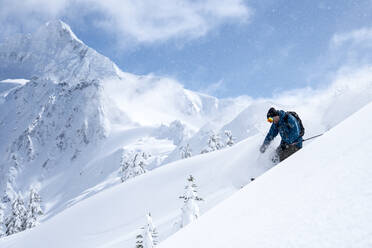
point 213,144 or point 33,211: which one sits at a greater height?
point 213,144

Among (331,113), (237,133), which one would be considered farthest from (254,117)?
(331,113)

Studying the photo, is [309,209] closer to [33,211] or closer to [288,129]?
[288,129]

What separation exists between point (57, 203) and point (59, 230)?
12423 cm

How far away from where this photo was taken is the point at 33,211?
39750 millimetres

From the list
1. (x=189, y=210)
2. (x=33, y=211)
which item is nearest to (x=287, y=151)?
(x=189, y=210)

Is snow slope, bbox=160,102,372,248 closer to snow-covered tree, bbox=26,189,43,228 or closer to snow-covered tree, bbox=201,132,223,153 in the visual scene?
snow-covered tree, bbox=26,189,43,228

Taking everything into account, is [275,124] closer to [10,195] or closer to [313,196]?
[313,196]

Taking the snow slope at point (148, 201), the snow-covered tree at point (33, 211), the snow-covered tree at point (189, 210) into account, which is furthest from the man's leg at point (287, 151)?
the snow-covered tree at point (33, 211)

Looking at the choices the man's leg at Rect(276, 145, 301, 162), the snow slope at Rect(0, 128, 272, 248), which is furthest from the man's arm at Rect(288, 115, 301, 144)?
the snow slope at Rect(0, 128, 272, 248)

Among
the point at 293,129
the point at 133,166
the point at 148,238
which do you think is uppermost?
the point at 133,166

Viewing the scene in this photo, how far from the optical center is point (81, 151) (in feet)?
631

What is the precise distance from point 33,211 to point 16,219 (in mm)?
2519

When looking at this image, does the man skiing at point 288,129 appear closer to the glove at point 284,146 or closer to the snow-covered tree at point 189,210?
the glove at point 284,146

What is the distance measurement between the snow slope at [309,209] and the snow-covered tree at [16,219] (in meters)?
40.5
